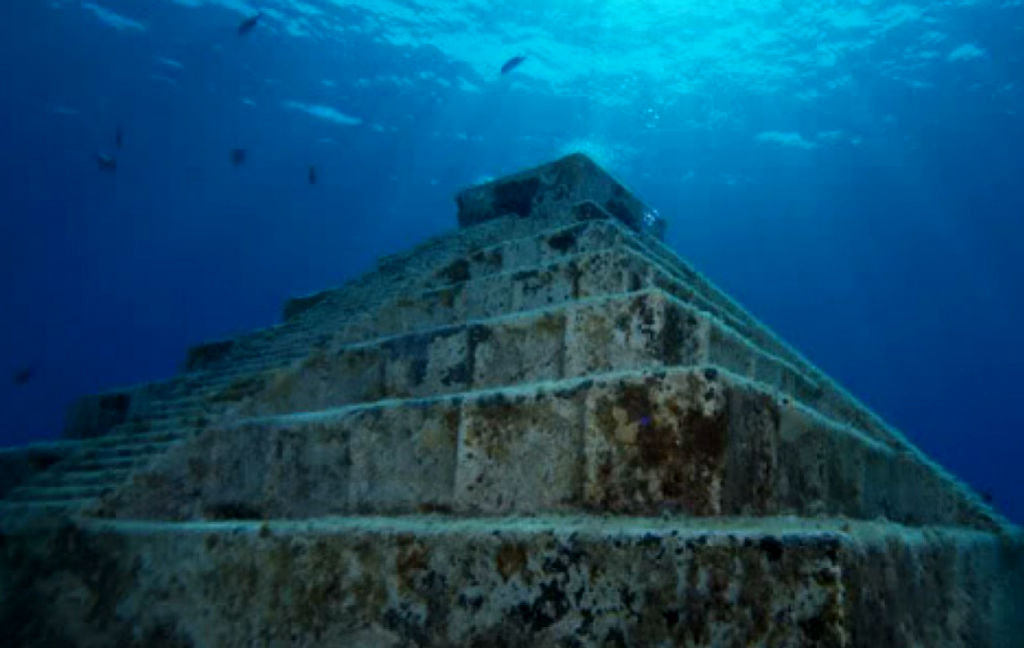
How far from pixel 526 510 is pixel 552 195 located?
6.85 metres

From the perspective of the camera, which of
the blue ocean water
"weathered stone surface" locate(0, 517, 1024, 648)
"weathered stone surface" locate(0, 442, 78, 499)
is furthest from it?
the blue ocean water

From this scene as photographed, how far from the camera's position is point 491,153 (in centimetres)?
4906

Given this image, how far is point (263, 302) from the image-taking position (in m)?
86.6

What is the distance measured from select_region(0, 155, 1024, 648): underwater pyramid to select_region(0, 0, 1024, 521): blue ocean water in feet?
103

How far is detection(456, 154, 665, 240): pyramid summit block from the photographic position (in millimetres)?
8688

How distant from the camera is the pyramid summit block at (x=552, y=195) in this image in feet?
28.5

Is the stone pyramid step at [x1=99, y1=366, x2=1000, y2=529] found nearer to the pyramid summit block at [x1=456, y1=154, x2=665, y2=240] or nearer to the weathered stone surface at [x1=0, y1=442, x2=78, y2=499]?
the weathered stone surface at [x1=0, y1=442, x2=78, y2=499]

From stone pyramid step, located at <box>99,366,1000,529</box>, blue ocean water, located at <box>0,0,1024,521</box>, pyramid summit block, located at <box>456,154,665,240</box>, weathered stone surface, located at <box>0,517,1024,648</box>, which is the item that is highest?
blue ocean water, located at <box>0,0,1024,521</box>

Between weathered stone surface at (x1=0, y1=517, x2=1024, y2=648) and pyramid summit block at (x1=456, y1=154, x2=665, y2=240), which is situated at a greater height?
pyramid summit block at (x1=456, y1=154, x2=665, y2=240)

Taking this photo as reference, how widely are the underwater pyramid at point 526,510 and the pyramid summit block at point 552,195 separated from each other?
13.0ft

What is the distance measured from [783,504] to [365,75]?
39669 millimetres

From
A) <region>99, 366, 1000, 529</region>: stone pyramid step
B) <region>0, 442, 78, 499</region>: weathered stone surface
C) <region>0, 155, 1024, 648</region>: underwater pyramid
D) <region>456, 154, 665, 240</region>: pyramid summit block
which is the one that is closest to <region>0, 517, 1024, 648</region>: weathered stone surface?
<region>0, 155, 1024, 648</region>: underwater pyramid

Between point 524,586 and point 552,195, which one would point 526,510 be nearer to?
point 524,586

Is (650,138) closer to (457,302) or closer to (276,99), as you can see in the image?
(276,99)
